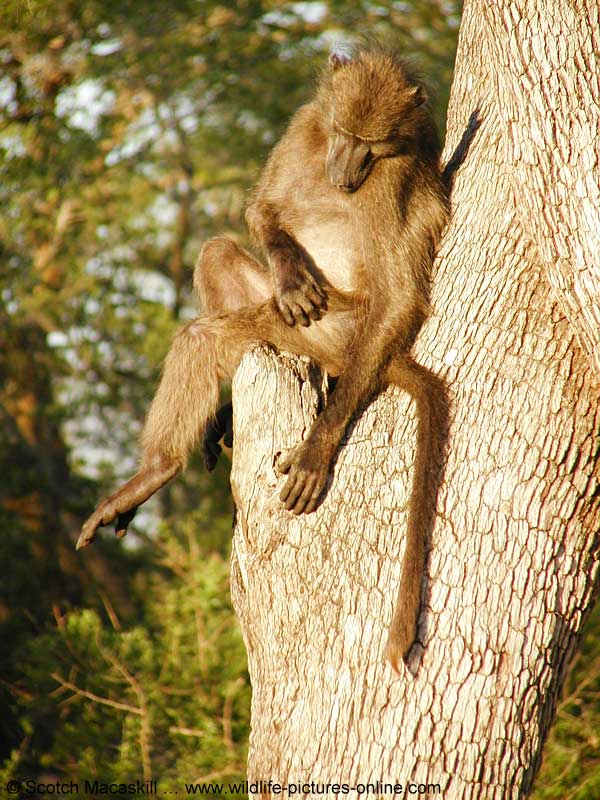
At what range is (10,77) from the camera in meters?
7.22

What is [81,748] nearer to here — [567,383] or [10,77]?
[567,383]

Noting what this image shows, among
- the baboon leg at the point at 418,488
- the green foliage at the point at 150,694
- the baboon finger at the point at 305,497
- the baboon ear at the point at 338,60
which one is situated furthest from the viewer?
the green foliage at the point at 150,694

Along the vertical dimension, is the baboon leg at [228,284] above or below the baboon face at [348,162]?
below

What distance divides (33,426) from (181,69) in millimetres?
3593

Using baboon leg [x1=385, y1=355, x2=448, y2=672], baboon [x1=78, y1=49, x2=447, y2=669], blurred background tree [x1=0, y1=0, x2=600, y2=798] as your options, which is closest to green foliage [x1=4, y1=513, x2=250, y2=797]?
blurred background tree [x1=0, y1=0, x2=600, y2=798]

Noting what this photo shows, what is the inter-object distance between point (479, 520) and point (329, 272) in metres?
1.53

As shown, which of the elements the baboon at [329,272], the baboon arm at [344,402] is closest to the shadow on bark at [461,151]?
the baboon at [329,272]

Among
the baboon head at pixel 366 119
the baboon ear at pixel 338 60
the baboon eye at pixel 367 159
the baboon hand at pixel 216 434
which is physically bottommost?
the baboon hand at pixel 216 434

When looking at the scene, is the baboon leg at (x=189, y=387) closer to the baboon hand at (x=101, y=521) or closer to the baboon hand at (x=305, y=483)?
the baboon hand at (x=101, y=521)

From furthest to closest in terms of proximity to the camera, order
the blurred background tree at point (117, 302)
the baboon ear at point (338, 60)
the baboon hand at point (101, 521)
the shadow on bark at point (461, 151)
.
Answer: the blurred background tree at point (117, 302)
the baboon ear at point (338, 60)
the baboon hand at point (101, 521)
the shadow on bark at point (461, 151)

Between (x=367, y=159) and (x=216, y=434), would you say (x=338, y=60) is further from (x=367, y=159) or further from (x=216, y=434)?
(x=216, y=434)

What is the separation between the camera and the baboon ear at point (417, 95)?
391 centimetres

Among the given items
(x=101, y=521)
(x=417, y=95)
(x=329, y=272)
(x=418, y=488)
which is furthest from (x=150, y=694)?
(x=417, y=95)

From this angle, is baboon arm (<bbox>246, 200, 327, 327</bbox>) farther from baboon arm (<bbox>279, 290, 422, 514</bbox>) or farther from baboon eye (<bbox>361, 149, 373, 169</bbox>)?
baboon eye (<bbox>361, 149, 373, 169</bbox>)
